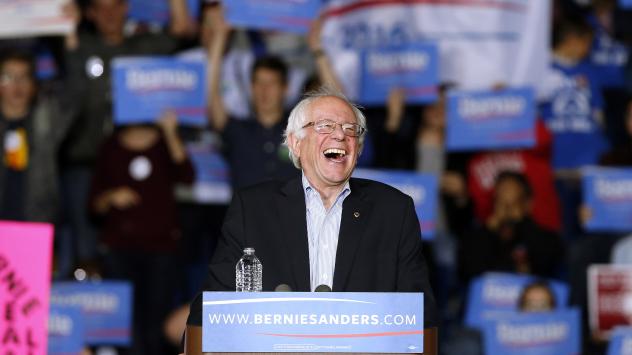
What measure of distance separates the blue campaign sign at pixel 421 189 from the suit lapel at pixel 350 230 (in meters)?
3.45

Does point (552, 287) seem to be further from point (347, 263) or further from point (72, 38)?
point (347, 263)

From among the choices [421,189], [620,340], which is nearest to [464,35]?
[421,189]

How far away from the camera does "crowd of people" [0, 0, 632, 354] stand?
7.29m

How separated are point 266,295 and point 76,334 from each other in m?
3.49

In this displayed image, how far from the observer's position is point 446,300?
793 centimetres

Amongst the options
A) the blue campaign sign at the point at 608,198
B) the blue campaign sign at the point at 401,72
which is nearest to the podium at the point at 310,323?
the blue campaign sign at the point at 401,72

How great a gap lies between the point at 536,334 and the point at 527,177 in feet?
3.76

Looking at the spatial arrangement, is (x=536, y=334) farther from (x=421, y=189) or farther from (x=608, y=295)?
(x=421, y=189)

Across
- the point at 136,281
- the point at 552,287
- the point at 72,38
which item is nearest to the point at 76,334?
the point at 136,281

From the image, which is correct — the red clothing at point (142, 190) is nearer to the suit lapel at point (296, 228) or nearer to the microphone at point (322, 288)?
the suit lapel at point (296, 228)

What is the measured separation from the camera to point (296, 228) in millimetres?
3848

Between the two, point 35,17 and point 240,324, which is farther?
point 35,17

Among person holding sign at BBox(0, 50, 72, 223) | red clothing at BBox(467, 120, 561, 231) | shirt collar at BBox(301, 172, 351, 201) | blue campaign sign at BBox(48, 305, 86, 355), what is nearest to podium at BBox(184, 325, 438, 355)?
shirt collar at BBox(301, 172, 351, 201)

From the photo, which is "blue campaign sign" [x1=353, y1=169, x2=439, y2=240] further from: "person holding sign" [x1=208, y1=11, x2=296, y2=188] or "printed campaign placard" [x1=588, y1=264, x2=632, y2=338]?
"printed campaign placard" [x1=588, y1=264, x2=632, y2=338]
